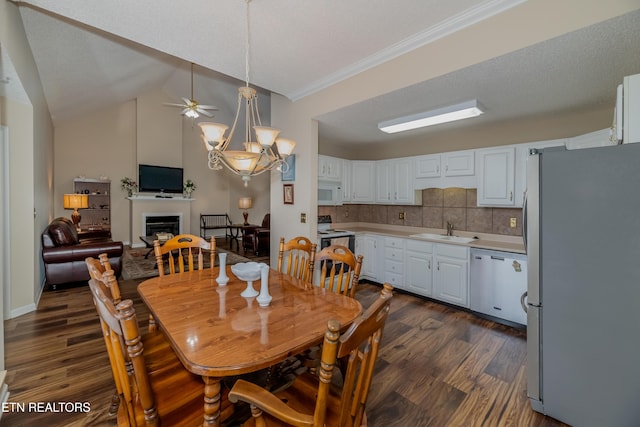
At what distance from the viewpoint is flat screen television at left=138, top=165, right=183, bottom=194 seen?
7.26 meters

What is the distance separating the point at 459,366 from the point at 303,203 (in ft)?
7.97

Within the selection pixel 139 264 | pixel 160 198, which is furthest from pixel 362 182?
pixel 160 198

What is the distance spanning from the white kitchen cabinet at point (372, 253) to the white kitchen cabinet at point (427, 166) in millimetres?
1156

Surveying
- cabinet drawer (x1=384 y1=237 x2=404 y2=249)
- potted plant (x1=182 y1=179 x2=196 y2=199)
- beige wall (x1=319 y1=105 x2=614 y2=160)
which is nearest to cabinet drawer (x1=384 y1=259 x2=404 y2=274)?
cabinet drawer (x1=384 y1=237 x2=404 y2=249)

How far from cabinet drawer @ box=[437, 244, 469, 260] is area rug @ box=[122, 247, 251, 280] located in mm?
3326

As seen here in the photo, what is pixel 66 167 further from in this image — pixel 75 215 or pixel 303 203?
pixel 303 203

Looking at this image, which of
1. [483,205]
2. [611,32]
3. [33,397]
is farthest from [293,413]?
[483,205]

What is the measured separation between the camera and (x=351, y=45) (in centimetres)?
244

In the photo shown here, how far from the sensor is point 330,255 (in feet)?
6.97

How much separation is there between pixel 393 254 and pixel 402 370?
2029 millimetres

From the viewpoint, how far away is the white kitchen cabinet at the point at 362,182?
4746 mm

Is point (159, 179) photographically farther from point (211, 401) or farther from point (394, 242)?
point (211, 401)

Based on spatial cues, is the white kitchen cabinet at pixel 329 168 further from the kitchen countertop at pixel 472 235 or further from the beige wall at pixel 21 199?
the beige wall at pixel 21 199

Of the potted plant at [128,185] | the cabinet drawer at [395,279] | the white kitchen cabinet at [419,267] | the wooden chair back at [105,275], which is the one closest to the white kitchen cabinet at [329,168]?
the white kitchen cabinet at [419,267]
